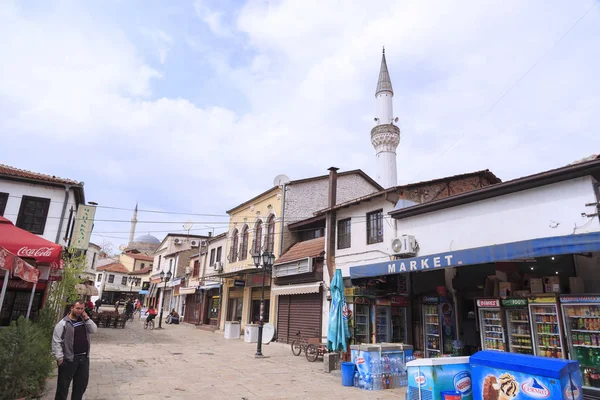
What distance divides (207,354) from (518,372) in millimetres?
11167

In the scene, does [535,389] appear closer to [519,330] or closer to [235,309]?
[519,330]

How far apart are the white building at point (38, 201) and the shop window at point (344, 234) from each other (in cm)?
1170

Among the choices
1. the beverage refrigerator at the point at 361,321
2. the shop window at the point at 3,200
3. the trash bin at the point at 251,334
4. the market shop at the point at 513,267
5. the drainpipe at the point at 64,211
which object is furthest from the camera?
the trash bin at the point at 251,334

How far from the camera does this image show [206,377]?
962 centimetres

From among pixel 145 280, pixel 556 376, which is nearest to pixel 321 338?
pixel 556 376

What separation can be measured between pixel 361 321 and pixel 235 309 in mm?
12867

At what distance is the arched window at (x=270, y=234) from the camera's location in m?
20.3

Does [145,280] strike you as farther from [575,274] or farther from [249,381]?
[575,274]

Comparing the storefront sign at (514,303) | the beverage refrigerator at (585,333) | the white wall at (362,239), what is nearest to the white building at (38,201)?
the white wall at (362,239)

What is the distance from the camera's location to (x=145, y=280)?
56.3 metres

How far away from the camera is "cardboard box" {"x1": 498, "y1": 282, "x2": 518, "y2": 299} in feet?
30.1

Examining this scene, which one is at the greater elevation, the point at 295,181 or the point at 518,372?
the point at 295,181

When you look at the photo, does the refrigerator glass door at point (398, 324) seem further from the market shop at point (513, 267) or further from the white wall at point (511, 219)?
the white wall at point (511, 219)

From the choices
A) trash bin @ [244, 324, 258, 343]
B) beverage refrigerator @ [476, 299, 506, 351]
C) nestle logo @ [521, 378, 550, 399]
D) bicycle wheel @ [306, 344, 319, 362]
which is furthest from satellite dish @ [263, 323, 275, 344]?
nestle logo @ [521, 378, 550, 399]
